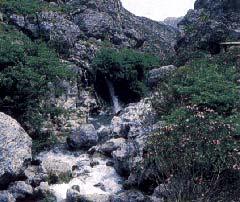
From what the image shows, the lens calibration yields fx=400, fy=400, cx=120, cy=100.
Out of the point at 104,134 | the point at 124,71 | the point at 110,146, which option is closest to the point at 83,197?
the point at 110,146

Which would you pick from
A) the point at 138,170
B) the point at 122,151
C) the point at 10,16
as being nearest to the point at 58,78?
the point at 122,151

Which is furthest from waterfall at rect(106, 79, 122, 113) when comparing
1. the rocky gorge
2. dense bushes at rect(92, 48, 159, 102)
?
dense bushes at rect(92, 48, 159, 102)

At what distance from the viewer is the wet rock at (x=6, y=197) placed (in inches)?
Result: 610

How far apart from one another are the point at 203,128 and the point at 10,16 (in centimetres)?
3138

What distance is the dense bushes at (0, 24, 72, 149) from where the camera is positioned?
2238cm

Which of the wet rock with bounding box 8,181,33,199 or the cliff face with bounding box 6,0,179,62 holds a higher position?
the cliff face with bounding box 6,0,179,62

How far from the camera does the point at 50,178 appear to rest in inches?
724

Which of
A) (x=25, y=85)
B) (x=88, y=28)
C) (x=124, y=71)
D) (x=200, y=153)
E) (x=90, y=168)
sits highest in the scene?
(x=88, y=28)

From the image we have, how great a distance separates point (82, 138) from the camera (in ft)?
76.2

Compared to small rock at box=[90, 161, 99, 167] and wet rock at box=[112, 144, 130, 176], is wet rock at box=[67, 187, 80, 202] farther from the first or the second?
small rock at box=[90, 161, 99, 167]

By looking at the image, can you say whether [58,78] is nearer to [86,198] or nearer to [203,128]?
[86,198]

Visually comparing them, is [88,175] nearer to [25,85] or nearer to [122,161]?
[122,161]

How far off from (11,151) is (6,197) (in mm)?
2195

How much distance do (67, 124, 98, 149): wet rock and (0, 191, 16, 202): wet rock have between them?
24.1ft
